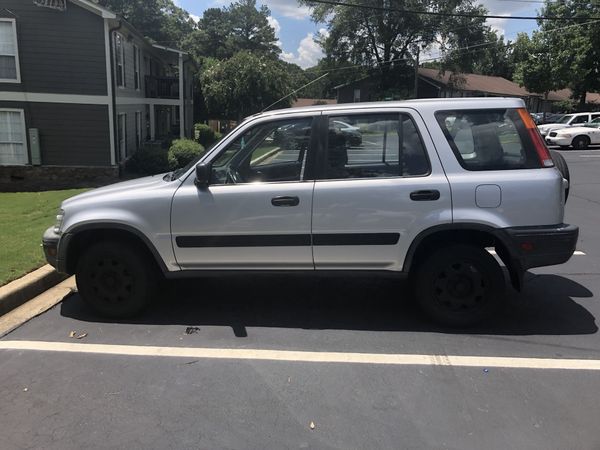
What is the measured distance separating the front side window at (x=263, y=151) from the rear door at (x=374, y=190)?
0.70 ft

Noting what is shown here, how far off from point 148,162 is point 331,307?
14401mm

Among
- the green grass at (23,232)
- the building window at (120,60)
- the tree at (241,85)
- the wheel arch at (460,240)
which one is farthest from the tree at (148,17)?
the wheel arch at (460,240)

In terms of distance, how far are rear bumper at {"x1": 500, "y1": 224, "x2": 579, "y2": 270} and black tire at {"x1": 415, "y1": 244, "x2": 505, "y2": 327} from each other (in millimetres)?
229

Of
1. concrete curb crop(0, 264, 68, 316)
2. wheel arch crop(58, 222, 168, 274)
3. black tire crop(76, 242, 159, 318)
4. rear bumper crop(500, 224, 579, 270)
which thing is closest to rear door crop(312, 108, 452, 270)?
rear bumper crop(500, 224, 579, 270)

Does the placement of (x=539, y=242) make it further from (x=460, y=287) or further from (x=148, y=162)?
(x=148, y=162)

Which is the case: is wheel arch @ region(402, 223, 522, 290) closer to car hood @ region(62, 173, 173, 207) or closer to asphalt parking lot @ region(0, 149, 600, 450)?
asphalt parking lot @ region(0, 149, 600, 450)

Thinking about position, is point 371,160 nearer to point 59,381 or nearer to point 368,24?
point 59,381

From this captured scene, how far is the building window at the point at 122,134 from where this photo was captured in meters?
17.7

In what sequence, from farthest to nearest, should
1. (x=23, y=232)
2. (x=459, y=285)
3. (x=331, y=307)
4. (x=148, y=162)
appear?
(x=148, y=162), (x=23, y=232), (x=331, y=307), (x=459, y=285)

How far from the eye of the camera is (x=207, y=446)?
2938 mm

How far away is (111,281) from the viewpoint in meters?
4.74

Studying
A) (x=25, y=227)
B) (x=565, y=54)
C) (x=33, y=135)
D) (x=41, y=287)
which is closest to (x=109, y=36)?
(x=33, y=135)

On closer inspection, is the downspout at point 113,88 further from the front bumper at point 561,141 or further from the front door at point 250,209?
the front bumper at point 561,141

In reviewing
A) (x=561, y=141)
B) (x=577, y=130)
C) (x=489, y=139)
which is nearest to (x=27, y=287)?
(x=489, y=139)
